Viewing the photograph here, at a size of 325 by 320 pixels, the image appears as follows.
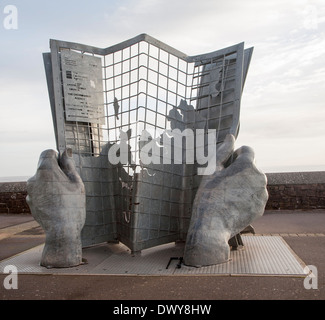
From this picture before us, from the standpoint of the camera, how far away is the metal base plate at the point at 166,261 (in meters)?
4.33

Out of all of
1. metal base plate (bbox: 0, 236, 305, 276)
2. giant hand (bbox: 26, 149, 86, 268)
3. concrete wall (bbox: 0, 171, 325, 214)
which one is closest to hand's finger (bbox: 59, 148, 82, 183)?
giant hand (bbox: 26, 149, 86, 268)

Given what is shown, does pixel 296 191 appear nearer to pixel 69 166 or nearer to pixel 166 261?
pixel 166 261

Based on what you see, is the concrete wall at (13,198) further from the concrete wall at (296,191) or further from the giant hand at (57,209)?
the concrete wall at (296,191)

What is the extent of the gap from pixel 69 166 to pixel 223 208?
205 cm

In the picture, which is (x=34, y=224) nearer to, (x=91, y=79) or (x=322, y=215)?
(x=91, y=79)

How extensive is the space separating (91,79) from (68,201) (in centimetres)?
178

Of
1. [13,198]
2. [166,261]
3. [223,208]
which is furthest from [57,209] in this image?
[13,198]

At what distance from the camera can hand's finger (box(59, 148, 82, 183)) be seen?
5090 mm

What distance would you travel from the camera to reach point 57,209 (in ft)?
15.9

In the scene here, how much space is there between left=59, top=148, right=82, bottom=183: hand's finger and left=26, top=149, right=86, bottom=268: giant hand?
0.8 inches

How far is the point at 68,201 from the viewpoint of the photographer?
194 inches

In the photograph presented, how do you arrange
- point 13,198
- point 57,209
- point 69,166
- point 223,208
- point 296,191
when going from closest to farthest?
point 223,208 → point 57,209 → point 69,166 → point 296,191 → point 13,198

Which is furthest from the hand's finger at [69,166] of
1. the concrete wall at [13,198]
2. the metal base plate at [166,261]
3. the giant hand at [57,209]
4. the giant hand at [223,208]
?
the concrete wall at [13,198]

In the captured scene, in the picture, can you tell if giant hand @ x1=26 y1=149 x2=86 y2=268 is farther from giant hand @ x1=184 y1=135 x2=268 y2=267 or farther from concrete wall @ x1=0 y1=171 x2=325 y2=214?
concrete wall @ x1=0 y1=171 x2=325 y2=214
